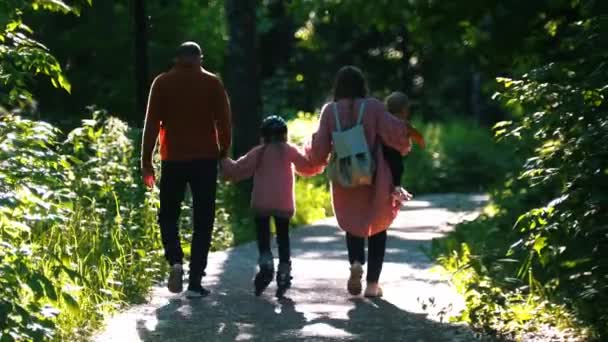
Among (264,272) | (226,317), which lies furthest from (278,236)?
(226,317)

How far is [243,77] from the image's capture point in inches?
Answer: 709

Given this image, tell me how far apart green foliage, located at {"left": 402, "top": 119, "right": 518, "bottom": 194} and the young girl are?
16.7 m

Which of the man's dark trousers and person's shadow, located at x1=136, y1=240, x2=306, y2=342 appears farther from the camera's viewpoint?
the man's dark trousers

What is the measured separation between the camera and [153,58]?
22.5 meters

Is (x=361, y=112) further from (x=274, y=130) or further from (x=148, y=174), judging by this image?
(x=148, y=174)

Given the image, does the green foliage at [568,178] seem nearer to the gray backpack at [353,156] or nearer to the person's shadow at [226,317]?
the gray backpack at [353,156]

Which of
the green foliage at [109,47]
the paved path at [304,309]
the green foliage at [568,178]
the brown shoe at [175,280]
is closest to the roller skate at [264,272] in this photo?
the paved path at [304,309]

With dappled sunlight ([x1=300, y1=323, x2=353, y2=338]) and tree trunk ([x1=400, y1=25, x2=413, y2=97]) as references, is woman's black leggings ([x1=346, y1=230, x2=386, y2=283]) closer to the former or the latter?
dappled sunlight ([x1=300, y1=323, x2=353, y2=338])

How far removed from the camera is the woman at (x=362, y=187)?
1037 cm

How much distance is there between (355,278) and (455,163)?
2098 cm

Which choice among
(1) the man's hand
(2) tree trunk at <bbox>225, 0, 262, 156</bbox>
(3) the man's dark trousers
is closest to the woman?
(3) the man's dark trousers

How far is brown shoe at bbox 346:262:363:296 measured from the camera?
10.5 metres

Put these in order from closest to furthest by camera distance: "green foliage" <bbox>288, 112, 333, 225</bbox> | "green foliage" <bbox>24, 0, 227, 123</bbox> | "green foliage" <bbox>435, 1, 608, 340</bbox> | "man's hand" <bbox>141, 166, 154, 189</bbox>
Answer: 1. "green foliage" <bbox>435, 1, 608, 340</bbox>
2. "man's hand" <bbox>141, 166, 154, 189</bbox>
3. "green foliage" <bbox>288, 112, 333, 225</bbox>
4. "green foliage" <bbox>24, 0, 227, 123</bbox>

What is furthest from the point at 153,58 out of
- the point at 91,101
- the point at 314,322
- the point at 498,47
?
the point at 314,322
